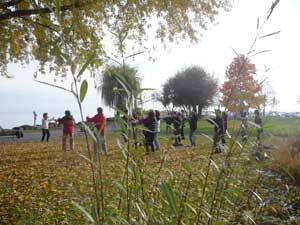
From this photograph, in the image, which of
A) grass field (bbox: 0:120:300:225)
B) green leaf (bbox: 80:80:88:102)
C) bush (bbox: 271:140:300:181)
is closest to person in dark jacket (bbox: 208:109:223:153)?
grass field (bbox: 0:120:300:225)

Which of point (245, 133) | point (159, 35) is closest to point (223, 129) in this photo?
point (245, 133)

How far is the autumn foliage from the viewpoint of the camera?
2.21m

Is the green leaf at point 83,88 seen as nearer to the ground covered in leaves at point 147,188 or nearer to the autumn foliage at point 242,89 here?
the ground covered in leaves at point 147,188

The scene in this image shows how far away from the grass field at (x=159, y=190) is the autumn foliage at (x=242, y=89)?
0.28 m

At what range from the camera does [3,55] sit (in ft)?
43.3

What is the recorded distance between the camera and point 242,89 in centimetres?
235

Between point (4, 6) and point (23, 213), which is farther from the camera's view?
point (4, 6)

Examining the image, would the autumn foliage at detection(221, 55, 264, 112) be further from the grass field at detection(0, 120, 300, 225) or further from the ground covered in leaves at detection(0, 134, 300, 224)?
the ground covered in leaves at detection(0, 134, 300, 224)

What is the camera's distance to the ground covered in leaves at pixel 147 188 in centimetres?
242

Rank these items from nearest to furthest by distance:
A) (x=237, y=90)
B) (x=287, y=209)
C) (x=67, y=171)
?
A: (x=237, y=90) < (x=287, y=209) < (x=67, y=171)

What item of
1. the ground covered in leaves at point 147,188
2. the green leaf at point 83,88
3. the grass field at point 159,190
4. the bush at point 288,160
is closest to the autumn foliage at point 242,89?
the grass field at point 159,190

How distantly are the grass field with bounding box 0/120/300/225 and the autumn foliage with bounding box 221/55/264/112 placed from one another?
0.28m

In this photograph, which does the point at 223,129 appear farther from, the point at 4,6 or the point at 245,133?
the point at 4,6

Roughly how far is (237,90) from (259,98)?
35 cm
